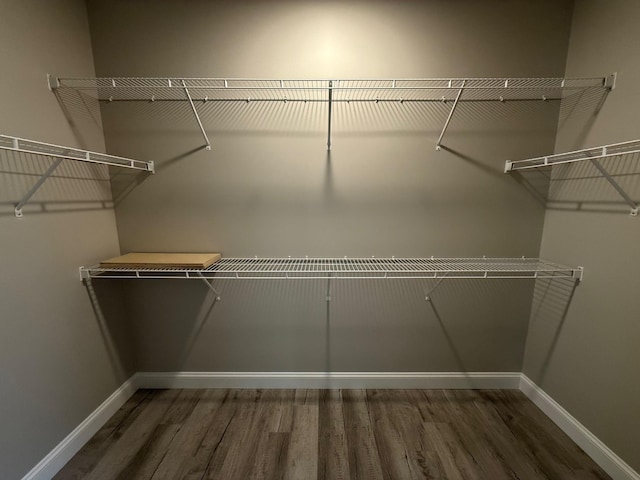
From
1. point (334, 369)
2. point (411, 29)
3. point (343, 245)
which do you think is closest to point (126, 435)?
point (334, 369)

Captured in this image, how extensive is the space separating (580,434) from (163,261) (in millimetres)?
2448

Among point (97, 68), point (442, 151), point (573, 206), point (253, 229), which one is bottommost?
point (253, 229)

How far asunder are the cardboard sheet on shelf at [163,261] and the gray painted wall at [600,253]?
205 cm

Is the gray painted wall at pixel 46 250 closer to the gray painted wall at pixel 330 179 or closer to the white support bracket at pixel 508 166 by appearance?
the gray painted wall at pixel 330 179

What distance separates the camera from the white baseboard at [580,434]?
123cm

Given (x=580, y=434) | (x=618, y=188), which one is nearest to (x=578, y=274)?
(x=618, y=188)

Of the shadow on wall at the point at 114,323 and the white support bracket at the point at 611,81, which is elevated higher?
the white support bracket at the point at 611,81

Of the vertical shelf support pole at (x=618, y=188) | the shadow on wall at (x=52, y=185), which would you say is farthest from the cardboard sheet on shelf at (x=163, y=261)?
the vertical shelf support pole at (x=618, y=188)

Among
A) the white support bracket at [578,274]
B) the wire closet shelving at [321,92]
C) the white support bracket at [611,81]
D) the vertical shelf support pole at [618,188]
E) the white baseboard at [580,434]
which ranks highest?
the wire closet shelving at [321,92]

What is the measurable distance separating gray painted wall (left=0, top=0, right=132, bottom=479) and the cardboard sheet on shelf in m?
0.16

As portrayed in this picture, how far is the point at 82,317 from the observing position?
143cm

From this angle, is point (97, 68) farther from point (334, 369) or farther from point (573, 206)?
point (573, 206)

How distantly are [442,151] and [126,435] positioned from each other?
245 cm

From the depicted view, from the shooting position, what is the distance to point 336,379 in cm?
182
